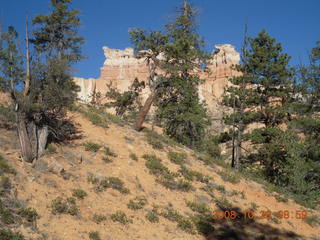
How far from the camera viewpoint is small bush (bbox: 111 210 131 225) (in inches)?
378

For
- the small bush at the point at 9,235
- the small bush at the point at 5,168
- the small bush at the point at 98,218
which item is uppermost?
the small bush at the point at 5,168

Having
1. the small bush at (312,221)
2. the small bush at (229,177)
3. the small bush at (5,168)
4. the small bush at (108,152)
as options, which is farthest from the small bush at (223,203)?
the small bush at (5,168)

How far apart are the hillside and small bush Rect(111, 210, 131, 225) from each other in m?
0.03

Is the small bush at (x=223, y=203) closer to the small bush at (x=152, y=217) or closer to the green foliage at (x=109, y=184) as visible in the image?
the small bush at (x=152, y=217)

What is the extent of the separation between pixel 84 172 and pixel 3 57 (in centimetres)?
574

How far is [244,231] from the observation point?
36.3 ft

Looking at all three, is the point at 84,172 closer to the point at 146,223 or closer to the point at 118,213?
the point at 118,213

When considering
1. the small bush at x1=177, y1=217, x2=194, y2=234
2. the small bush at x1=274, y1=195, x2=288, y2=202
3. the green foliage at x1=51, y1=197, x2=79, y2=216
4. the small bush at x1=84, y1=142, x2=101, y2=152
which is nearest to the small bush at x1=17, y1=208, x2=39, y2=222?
the green foliage at x1=51, y1=197, x2=79, y2=216

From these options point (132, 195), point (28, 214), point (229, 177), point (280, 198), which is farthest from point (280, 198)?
point (28, 214)

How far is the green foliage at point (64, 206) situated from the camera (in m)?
9.12

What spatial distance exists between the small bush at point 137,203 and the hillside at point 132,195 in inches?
1.4

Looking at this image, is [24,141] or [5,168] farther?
[24,141]
